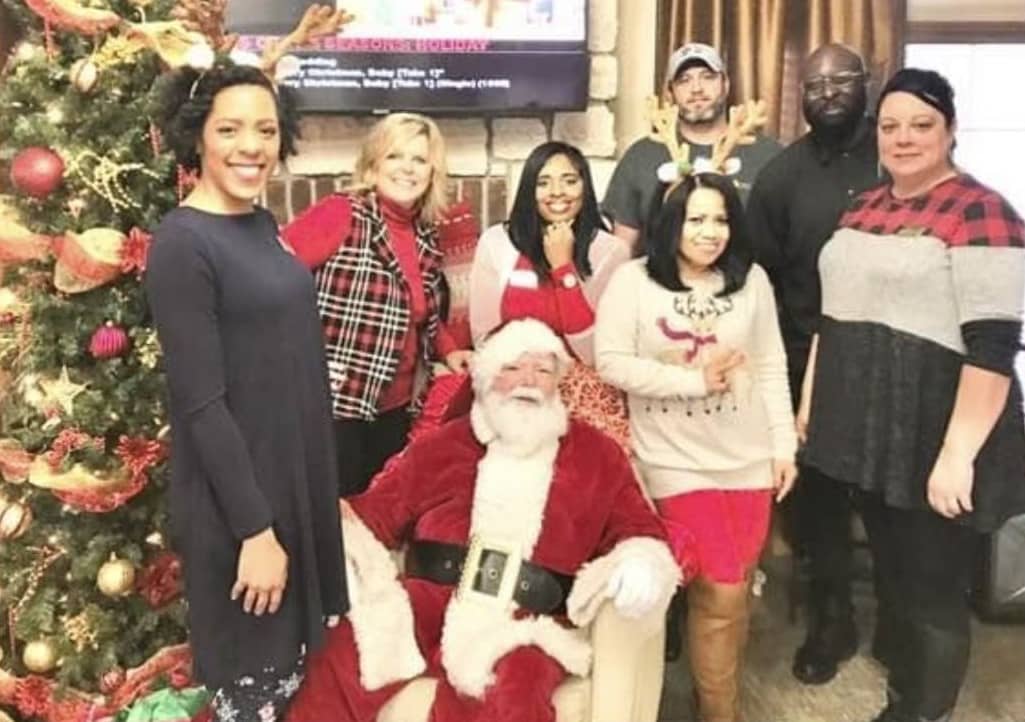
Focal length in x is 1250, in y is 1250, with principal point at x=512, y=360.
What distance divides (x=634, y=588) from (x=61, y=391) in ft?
3.68

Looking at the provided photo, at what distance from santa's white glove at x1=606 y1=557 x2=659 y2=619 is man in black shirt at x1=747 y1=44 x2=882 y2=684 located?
2.86 ft

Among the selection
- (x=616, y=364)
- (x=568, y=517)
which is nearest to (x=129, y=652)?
(x=568, y=517)

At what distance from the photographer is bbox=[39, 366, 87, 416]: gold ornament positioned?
7.64 feet

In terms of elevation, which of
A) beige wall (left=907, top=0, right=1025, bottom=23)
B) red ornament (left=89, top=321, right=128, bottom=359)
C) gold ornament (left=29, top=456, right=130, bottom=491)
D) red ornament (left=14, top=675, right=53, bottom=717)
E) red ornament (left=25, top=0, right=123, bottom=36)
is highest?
beige wall (left=907, top=0, right=1025, bottom=23)

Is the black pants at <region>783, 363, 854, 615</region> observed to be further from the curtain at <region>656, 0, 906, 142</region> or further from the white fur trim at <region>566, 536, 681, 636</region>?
the curtain at <region>656, 0, 906, 142</region>

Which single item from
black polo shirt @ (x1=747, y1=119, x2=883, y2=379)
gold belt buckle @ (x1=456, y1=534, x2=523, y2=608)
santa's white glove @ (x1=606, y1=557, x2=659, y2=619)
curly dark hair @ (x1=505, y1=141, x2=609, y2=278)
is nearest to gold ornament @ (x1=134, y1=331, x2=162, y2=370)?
gold belt buckle @ (x1=456, y1=534, x2=523, y2=608)

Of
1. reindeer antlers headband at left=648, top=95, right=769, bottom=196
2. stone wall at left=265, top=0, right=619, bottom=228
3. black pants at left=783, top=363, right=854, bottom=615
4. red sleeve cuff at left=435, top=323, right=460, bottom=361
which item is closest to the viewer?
reindeer antlers headband at left=648, top=95, right=769, bottom=196

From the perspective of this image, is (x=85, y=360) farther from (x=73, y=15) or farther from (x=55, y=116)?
(x=73, y=15)

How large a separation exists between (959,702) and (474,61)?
6.64 feet

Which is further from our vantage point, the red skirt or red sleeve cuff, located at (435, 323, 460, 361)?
red sleeve cuff, located at (435, 323, 460, 361)

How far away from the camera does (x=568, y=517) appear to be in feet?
8.05

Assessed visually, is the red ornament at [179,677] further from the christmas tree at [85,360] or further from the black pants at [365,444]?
the black pants at [365,444]

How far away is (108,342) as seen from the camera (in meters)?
2.30

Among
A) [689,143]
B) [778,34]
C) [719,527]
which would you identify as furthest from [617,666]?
[778,34]
